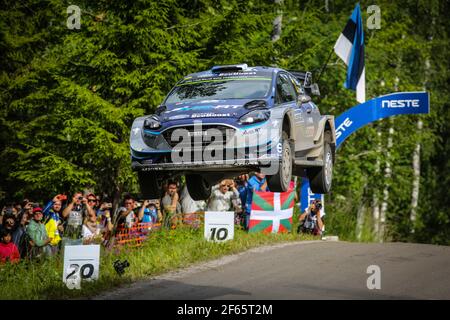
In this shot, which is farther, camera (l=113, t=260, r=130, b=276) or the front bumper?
camera (l=113, t=260, r=130, b=276)

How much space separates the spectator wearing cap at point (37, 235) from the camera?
14438mm

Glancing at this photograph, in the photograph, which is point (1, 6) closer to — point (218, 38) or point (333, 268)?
point (218, 38)

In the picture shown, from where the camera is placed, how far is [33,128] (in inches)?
814

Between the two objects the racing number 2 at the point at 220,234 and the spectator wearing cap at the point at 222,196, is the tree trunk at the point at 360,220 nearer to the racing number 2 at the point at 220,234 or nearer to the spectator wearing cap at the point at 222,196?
the spectator wearing cap at the point at 222,196

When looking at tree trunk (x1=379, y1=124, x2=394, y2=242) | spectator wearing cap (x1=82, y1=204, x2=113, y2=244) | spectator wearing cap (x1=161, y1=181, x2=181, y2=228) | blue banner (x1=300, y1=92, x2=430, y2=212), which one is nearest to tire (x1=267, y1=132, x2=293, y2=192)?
spectator wearing cap (x1=82, y1=204, x2=113, y2=244)

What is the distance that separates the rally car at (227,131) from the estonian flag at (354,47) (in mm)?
4590

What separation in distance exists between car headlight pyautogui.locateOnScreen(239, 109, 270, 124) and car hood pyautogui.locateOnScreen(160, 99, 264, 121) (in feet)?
0.21

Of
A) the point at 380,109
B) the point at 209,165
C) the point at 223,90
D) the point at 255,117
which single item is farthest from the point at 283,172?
the point at 380,109

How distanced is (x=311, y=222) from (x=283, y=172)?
10819 mm

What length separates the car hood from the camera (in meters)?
9.28

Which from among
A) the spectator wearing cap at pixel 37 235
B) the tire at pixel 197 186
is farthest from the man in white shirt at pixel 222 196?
the tire at pixel 197 186

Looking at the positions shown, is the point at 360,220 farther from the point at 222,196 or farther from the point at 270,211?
the point at 222,196

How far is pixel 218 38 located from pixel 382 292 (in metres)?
8.53

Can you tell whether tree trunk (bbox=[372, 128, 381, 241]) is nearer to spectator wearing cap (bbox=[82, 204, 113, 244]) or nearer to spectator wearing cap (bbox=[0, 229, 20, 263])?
spectator wearing cap (bbox=[82, 204, 113, 244])
